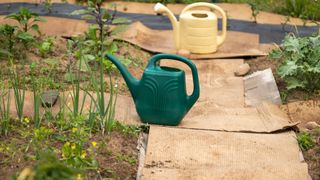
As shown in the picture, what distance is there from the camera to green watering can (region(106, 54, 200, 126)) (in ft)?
12.9

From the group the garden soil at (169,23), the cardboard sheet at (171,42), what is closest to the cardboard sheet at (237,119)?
the cardboard sheet at (171,42)

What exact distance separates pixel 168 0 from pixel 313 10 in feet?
5.16

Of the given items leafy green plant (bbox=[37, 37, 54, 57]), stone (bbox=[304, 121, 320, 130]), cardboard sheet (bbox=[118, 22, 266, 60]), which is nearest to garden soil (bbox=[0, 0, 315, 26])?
cardboard sheet (bbox=[118, 22, 266, 60])

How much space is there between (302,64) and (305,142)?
99cm

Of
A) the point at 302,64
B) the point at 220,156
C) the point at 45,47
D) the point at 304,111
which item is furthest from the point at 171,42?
the point at 220,156

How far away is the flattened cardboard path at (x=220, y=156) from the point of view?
316 centimetres

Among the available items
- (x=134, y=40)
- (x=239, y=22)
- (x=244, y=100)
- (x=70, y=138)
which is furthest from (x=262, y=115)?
(x=239, y=22)

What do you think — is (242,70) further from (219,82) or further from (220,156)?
(220,156)

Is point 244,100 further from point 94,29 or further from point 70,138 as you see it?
point 70,138

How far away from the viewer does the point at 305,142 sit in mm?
3678

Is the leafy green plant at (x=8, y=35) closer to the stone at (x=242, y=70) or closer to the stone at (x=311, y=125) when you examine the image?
the stone at (x=242, y=70)

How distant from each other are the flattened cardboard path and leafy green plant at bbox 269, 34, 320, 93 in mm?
747

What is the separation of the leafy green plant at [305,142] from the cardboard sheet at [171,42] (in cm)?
203

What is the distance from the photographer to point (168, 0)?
730cm
